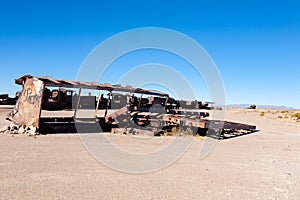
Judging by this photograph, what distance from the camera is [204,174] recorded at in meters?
5.96

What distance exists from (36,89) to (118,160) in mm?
6619

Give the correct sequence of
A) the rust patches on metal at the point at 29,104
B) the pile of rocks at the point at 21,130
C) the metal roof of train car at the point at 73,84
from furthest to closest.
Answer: the metal roof of train car at the point at 73,84 < the rust patches on metal at the point at 29,104 < the pile of rocks at the point at 21,130

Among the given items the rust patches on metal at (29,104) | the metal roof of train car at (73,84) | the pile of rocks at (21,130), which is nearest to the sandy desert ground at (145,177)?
the pile of rocks at (21,130)

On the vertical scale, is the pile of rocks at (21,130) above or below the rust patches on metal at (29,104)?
below

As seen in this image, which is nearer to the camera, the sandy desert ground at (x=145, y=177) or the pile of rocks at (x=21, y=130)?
the sandy desert ground at (x=145, y=177)

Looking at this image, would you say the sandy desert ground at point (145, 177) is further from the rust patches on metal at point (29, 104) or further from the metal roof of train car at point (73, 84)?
the metal roof of train car at point (73, 84)

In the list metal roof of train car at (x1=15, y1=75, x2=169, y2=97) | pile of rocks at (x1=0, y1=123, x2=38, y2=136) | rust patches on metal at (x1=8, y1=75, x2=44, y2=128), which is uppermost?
metal roof of train car at (x1=15, y1=75, x2=169, y2=97)

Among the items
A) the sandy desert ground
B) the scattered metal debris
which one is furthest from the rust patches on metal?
the sandy desert ground

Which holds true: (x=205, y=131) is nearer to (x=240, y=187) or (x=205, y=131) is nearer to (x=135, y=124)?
(x=135, y=124)

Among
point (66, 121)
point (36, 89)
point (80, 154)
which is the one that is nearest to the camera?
point (80, 154)

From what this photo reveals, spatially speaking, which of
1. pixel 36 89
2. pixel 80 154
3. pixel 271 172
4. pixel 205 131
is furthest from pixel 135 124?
pixel 271 172

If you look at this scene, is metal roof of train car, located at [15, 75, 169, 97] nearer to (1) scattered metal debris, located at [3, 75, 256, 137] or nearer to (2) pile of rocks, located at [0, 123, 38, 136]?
(1) scattered metal debris, located at [3, 75, 256, 137]

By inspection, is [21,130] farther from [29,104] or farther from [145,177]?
[145,177]

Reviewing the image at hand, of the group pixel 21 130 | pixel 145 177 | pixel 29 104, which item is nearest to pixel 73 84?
pixel 29 104
